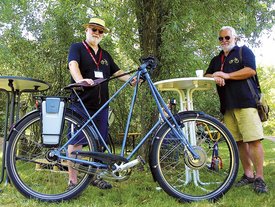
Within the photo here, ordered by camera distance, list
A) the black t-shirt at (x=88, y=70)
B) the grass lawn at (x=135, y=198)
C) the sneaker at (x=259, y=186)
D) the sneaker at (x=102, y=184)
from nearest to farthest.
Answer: the grass lawn at (x=135, y=198)
the sneaker at (x=259, y=186)
the black t-shirt at (x=88, y=70)
the sneaker at (x=102, y=184)

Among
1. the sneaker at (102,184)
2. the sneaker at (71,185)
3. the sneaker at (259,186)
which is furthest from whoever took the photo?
the sneaker at (102,184)

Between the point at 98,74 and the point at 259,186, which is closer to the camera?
the point at 259,186

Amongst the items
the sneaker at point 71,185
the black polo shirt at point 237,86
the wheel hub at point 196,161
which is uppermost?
the black polo shirt at point 237,86

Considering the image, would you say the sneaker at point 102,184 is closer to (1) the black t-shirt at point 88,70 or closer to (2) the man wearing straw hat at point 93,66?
(2) the man wearing straw hat at point 93,66

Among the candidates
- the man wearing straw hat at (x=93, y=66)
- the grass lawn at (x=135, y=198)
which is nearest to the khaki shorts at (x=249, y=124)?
the grass lawn at (x=135, y=198)

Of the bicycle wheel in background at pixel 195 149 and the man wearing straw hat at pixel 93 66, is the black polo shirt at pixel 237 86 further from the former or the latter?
the man wearing straw hat at pixel 93 66

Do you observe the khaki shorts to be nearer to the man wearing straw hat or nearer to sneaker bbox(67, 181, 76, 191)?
the man wearing straw hat

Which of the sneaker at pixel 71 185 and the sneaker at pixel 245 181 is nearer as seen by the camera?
the sneaker at pixel 71 185

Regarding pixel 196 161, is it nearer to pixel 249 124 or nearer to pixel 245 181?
pixel 249 124

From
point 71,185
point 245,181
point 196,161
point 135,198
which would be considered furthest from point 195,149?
point 71,185

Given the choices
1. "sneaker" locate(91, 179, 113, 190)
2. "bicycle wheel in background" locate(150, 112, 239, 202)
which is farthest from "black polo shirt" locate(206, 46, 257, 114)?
"sneaker" locate(91, 179, 113, 190)

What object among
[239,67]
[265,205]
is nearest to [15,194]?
[265,205]

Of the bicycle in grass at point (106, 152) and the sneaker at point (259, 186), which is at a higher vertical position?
the bicycle in grass at point (106, 152)

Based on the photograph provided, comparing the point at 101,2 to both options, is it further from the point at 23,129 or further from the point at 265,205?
the point at 265,205
